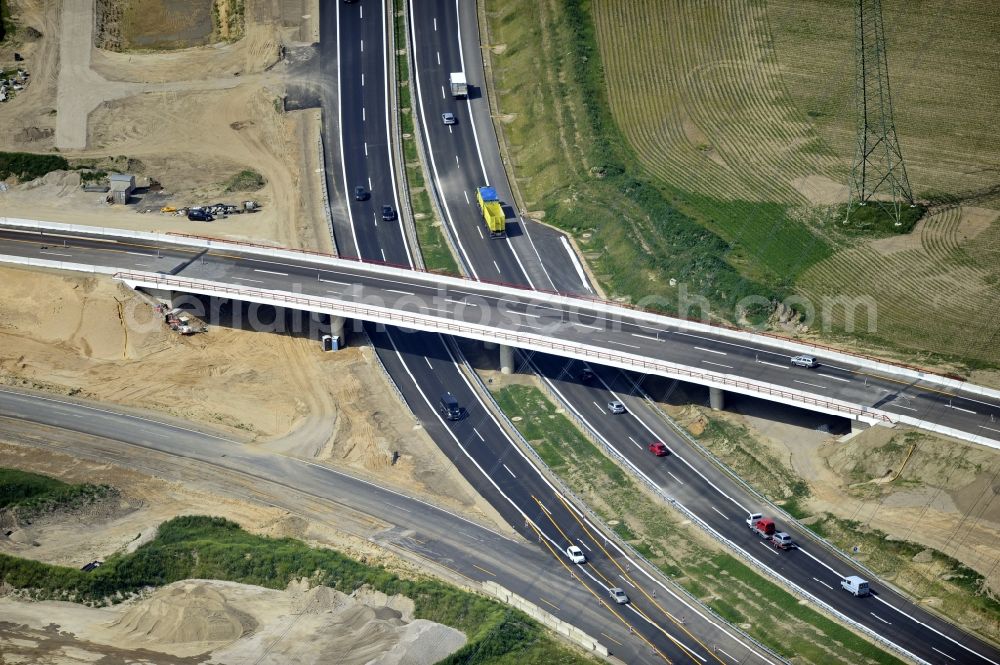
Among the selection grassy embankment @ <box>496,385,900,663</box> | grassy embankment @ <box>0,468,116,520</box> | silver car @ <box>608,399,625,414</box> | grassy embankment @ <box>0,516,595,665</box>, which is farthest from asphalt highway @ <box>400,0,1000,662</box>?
grassy embankment @ <box>0,468,116,520</box>

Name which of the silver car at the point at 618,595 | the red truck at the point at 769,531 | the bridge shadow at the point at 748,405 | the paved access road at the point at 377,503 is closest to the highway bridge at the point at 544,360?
the paved access road at the point at 377,503

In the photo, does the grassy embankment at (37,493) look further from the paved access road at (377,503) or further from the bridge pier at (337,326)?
the bridge pier at (337,326)

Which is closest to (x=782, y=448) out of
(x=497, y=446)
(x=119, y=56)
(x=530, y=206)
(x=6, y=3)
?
(x=497, y=446)

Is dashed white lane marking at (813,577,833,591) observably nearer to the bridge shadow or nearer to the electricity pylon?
the bridge shadow

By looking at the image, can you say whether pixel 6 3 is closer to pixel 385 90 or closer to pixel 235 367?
pixel 385 90

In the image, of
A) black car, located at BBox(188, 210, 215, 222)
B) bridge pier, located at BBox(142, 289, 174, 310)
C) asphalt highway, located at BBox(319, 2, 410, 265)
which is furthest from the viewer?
black car, located at BBox(188, 210, 215, 222)

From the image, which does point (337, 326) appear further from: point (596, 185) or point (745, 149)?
point (745, 149)
